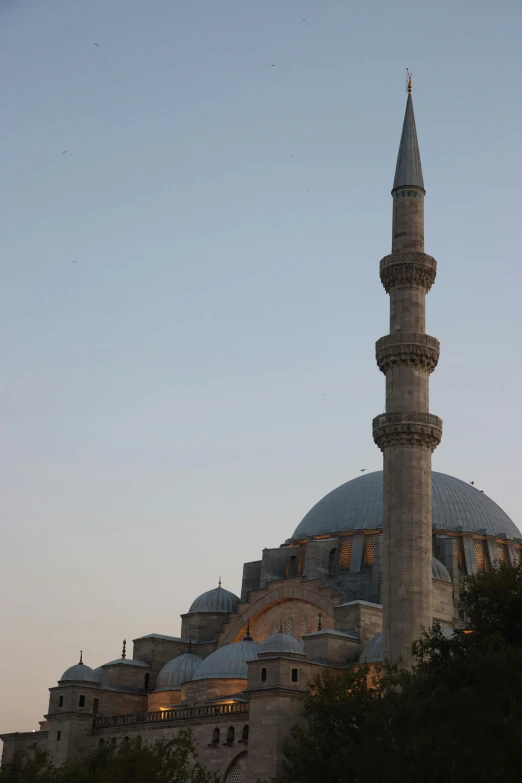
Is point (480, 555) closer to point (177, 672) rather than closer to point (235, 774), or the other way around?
point (177, 672)

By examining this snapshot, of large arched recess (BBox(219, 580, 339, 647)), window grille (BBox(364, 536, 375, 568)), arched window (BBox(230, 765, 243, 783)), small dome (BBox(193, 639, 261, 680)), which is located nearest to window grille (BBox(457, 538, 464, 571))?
window grille (BBox(364, 536, 375, 568))

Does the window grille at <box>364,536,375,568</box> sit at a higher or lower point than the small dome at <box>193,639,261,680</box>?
higher

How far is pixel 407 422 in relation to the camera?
125 feet

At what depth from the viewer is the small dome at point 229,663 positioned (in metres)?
44.0

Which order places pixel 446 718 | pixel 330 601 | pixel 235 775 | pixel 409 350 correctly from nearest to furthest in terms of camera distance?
pixel 446 718 → pixel 409 350 → pixel 235 775 → pixel 330 601

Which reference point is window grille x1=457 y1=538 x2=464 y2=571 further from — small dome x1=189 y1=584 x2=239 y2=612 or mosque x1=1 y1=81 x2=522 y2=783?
small dome x1=189 y1=584 x2=239 y2=612

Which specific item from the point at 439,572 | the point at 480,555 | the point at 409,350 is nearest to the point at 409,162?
the point at 409,350

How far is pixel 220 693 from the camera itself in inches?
A: 1722

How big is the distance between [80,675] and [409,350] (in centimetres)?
1862

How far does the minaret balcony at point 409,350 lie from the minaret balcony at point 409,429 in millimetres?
1715

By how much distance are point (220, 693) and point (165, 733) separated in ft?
7.74

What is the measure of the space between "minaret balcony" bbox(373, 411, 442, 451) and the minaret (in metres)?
0.03

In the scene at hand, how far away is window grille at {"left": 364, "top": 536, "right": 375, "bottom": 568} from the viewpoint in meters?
48.9

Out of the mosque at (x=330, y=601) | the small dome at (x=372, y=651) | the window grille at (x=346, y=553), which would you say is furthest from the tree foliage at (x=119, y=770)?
the window grille at (x=346, y=553)
